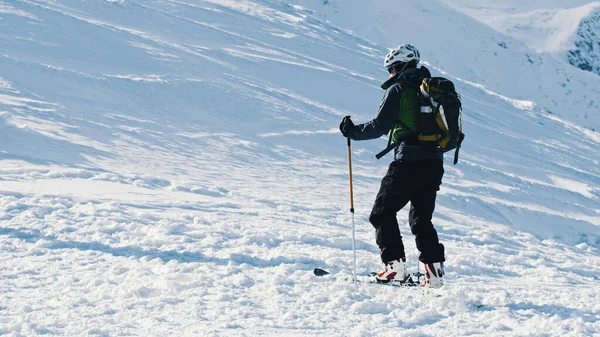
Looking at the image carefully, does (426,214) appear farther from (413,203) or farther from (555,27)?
(555,27)

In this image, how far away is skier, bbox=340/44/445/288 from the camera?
5297mm

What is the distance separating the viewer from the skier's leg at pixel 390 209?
540cm

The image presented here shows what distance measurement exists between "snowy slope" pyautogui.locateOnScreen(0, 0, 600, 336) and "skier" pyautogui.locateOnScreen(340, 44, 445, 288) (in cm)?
37

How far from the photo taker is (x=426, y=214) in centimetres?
546

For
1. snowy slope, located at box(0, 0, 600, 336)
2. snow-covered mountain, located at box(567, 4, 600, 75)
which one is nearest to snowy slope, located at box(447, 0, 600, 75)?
snow-covered mountain, located at box(567, 4, 600, 75)

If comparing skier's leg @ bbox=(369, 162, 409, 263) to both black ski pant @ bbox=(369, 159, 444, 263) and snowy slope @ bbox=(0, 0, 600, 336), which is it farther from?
snowy slope @ bbox=(0, 0, 600, 336)

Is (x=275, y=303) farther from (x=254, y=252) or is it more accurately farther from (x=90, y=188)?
(x=90, y=188)

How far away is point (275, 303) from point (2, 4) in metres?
19.9

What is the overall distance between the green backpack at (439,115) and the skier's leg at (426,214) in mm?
229

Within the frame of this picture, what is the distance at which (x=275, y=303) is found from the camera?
503 cm

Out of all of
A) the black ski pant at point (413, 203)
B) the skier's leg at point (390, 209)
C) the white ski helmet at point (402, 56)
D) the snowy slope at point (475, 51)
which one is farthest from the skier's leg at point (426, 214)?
the snowy slope at point (475, 51)

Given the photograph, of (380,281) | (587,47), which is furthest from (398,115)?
(587,47)

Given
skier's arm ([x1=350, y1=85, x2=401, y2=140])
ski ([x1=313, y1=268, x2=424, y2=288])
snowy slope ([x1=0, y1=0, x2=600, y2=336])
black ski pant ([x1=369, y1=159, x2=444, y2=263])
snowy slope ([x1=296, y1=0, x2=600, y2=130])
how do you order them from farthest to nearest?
snowy slope ([x1=296, y1=0, x2=600, y2=130])
ski ([x1=313, y1=268, x2=424, y2=288])
black ski pant ([x1=369, y1=159, x2=444, y2=263])
skier's arm ([x1=350, y1=85, x2=401, y2=140])
snowy slope ([x1=0, y1=0, x2=600, y2=336])

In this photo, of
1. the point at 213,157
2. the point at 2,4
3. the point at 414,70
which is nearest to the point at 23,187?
the point at 213,157
